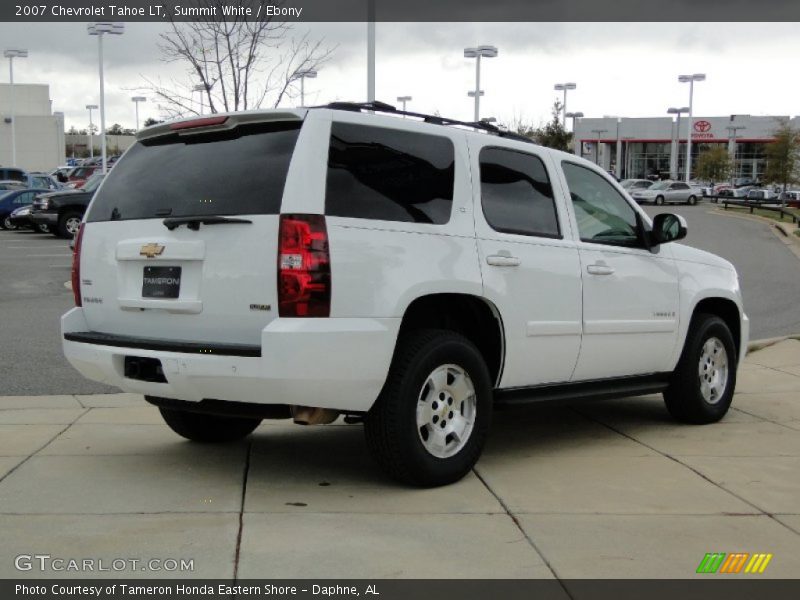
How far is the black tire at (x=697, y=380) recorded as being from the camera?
7.34 m

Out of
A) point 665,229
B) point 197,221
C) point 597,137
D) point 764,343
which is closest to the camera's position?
point 197,221

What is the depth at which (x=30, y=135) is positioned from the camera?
90.5m

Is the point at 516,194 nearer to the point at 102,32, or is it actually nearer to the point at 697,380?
the point at 697,380

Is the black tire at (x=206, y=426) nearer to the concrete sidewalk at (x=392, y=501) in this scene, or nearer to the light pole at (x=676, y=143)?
the concrete sidewalk at (x=392, y=501)

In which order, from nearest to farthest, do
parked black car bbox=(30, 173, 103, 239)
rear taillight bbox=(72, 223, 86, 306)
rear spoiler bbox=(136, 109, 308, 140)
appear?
rear spoiler bbox=(136, 109, 308, 140) < rear taillight bbox=(72, 223, 86, 306) < parked black car bbox=(30, 173, 103, 239)

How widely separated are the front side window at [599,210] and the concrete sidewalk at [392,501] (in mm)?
1402

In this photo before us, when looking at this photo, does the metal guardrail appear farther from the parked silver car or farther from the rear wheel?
the rear wheel

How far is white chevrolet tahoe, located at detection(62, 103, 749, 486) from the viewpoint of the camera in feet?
16.4

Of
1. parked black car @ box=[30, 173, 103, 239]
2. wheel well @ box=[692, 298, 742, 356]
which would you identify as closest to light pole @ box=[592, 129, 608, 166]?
parked black car @ box=[30, 173, 103, 239]

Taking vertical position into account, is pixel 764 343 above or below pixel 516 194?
below

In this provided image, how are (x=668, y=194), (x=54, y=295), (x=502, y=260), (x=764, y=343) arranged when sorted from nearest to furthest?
(x=502, y=260) → (x=764, y=343) → (x=54, y=295) → (x=668, y=194)

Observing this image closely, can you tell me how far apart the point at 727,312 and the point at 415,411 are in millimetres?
3673

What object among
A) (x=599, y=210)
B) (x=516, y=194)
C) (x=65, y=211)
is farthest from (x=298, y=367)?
(x=65, y=211)

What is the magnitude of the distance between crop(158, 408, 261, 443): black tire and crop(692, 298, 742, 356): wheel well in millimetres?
3529
